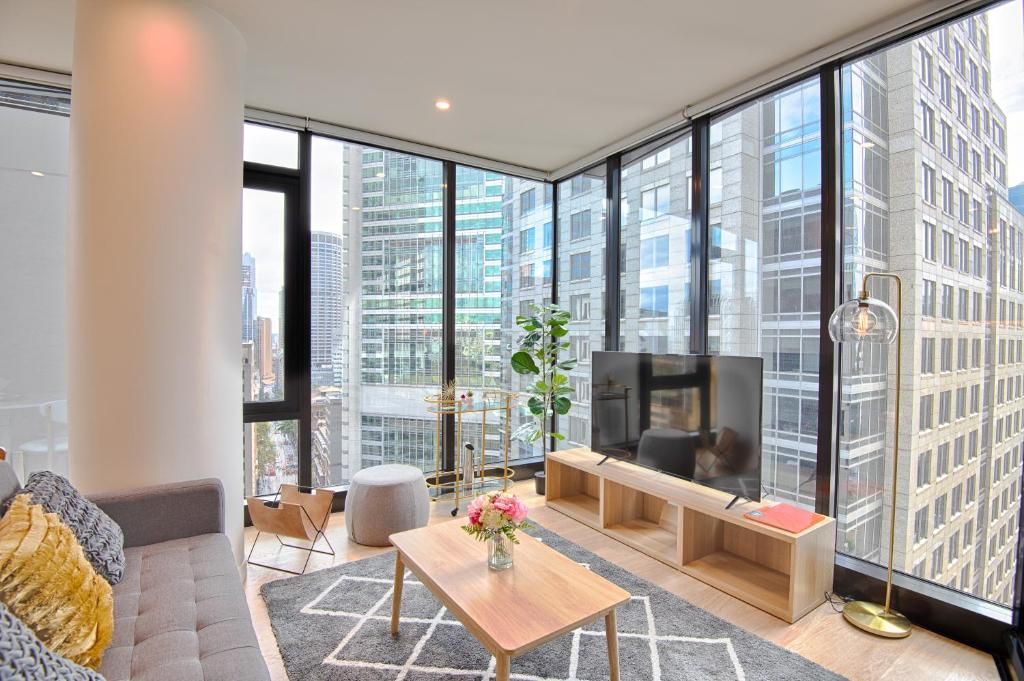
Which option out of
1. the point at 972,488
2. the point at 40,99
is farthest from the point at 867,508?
the point at 40,99

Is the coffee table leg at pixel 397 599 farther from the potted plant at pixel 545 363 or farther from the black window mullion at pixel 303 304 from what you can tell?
the potted plant at pixel 545 363

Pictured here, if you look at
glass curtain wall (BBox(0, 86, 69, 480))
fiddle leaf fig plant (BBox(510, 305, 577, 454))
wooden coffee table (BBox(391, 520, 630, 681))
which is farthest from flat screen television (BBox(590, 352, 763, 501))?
glass curtain wall (BBox(0, 86, 69, 480))

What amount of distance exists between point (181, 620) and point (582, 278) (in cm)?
362

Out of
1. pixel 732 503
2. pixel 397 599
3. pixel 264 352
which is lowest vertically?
pixel 397 599

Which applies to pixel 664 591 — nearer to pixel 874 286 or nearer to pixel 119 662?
pixel 874 286

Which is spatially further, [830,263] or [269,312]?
[269,312]

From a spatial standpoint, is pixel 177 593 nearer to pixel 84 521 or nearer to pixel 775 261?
pixel 84 521

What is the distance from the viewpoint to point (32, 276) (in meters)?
2.86

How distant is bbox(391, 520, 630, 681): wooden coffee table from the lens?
158 centimetres

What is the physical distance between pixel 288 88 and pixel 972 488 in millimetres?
4193

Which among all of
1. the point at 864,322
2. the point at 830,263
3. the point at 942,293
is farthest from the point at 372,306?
the point at 942,293

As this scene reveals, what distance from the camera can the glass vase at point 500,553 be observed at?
2.00 m

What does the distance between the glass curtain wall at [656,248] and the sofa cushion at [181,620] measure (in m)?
2.91

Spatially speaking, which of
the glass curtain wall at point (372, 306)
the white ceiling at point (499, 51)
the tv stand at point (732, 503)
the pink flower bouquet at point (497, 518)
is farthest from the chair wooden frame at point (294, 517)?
the white ceiling at point (499, 51)
